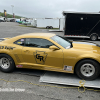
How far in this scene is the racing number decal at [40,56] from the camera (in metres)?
3.77

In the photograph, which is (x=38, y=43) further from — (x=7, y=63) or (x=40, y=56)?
(x=7, y=63)

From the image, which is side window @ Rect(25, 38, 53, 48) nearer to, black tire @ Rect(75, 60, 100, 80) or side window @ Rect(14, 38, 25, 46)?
side window @ Rect(14, 38, 25, 46)

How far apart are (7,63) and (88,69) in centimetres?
284

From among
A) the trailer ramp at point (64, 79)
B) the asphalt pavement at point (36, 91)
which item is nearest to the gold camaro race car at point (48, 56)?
the trailer ramp at point (64, 79)

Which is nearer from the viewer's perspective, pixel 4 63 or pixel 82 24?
pixel 4 63

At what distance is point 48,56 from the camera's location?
147 inches

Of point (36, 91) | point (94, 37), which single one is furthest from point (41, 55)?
point (94, 37)

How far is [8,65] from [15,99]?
5.43ft

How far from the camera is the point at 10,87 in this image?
336cm

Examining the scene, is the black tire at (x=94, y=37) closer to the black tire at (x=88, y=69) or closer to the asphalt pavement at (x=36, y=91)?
the black tire at (x=88, y=69)

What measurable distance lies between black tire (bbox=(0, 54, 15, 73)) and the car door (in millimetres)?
552

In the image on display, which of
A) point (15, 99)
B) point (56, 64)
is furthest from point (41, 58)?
point (15, 99)

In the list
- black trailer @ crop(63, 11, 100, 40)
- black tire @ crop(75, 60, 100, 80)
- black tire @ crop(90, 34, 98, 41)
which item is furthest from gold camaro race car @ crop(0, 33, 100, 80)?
black tire @ crop(90, 34, 98, 41)

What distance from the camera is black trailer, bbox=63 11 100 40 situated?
1159cm
